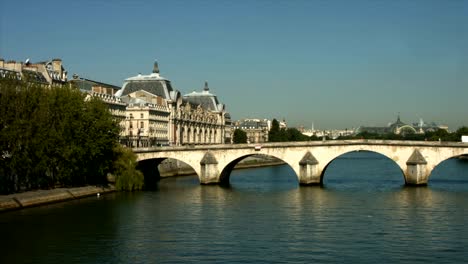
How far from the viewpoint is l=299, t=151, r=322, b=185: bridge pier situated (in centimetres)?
6669

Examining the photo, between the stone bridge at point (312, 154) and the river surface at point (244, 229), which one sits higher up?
the stone bridge at point (312, 154)

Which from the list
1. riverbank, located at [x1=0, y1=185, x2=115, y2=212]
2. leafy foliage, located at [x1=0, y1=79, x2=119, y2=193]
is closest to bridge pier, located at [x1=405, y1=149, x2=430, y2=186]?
leafy foliage, located at [x1=0, y1=79, x2=119, y2=193]

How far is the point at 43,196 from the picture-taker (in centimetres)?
5009

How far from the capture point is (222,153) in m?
69.7

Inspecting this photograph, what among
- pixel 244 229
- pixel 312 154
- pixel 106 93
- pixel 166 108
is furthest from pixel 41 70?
pixel 244 229

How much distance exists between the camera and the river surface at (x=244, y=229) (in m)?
32.2

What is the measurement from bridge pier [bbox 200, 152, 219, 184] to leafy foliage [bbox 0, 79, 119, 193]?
1011 centimetres

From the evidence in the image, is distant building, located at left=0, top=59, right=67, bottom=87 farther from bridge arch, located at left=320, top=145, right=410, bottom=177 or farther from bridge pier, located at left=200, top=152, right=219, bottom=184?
bridge arch, located at left=320, top=145, right=410, bottom=177

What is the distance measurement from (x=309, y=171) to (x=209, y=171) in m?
8.91

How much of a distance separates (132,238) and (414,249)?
511 inches

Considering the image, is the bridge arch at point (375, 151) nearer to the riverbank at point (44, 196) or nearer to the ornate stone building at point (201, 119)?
the riverbank at point (44, 196)

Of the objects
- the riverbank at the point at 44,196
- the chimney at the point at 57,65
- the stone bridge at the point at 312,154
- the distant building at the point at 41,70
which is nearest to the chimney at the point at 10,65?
the distant building at the point at 41,70

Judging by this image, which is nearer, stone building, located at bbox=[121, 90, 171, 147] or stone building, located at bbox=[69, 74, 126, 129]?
stone building, located at bbox=[69, 74, 126, 129]

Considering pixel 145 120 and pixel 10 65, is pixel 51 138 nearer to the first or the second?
pixel 10 65
